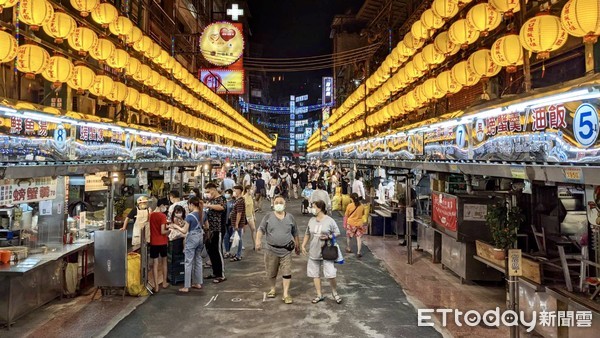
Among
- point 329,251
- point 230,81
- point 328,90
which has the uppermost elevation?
point 328,90

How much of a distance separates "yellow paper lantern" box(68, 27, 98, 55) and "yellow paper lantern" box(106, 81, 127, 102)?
4.38 feet

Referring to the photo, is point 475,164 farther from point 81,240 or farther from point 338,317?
point 81,240

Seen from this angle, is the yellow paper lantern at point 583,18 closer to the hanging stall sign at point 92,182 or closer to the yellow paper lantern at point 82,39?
the yellow paper lantern at point 82,39

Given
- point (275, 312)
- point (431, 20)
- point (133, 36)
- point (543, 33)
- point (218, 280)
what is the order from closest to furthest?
point (543, 33) → point (275, 312) → point (218, 280) → point (431, 20) → point (133, 36)

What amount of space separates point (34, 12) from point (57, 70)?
4.17ft

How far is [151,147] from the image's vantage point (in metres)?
13.2

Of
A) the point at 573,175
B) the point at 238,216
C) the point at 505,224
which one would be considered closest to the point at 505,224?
the point at 505,224

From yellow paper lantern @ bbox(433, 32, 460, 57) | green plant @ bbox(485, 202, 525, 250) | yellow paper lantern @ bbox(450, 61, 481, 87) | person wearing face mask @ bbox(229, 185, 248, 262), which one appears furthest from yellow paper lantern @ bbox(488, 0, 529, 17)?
person wearing face mask @ bbox(229, 185, 248, 262)

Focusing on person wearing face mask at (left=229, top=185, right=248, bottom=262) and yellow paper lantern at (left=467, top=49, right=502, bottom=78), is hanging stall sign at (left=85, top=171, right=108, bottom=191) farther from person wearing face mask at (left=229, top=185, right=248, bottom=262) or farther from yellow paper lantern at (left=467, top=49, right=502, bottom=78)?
yellow paper lantern at (left=467, top=49, right=502, bottom=78)

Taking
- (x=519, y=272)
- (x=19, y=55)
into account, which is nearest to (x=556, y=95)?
(x=519, y=272)

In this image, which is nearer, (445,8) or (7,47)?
(7,47)

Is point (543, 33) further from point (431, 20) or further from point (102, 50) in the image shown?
point (102, 50)

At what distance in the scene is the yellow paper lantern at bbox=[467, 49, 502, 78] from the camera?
26.3ft

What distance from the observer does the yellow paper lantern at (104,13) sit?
9338 mm
